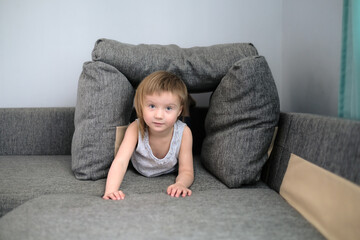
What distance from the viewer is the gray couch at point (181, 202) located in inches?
26.0

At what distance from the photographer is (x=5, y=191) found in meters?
0.98

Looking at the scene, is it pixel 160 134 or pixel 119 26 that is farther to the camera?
pixel 119 26

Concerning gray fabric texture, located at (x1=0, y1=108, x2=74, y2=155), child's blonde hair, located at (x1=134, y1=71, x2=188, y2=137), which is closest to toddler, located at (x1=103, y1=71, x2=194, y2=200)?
child's blonde hair, located at (x1=134, y1=71, x2=188, y2=137)

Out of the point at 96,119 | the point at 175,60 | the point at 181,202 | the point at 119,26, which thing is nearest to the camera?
the point at 181,202

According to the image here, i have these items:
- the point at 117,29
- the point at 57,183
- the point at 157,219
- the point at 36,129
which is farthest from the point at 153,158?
the point at 117,29

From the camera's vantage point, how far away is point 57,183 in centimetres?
107

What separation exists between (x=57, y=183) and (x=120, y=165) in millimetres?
241

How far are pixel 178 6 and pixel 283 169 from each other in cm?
113

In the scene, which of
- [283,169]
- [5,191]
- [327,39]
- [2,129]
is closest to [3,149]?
[2,129]

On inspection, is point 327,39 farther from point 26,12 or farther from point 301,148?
point 26,12

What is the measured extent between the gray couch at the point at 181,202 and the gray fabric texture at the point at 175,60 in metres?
0.34

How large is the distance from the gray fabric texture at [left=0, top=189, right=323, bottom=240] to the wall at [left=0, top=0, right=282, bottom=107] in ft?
3.51

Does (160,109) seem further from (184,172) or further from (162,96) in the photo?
(184,172)

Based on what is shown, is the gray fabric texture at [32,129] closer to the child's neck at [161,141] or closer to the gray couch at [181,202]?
the gray couch at [181,202]
